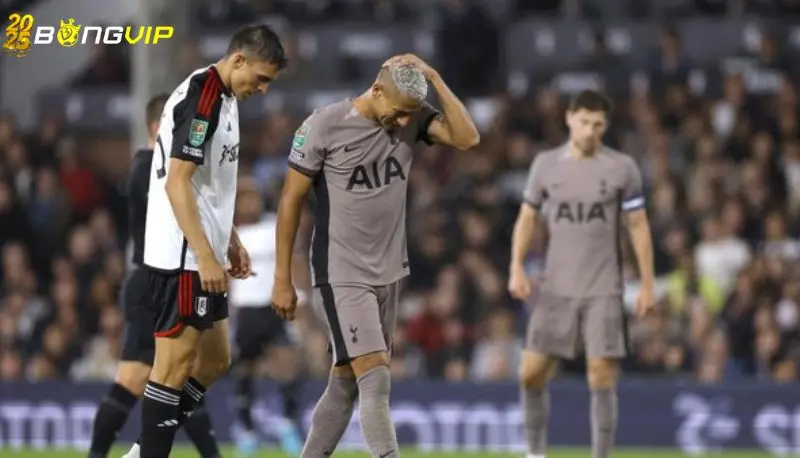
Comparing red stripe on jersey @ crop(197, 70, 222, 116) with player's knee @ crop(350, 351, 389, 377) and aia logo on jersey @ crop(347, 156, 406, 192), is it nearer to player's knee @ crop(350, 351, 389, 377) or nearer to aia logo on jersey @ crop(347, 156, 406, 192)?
aia logo on jersey @ crop(347, 156, 406, 192)

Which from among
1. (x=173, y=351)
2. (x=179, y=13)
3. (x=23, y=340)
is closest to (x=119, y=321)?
(x=23, y=340)

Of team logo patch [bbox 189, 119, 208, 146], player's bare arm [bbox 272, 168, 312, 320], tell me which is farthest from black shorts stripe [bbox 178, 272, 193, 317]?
team logo patch [bbox 189, 119, 208, 146]

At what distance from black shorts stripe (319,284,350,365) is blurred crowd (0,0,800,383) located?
5072 mm

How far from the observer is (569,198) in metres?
10.6

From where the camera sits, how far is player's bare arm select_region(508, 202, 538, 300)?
34.3 feet

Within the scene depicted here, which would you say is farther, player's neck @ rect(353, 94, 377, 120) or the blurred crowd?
the blurred crowd

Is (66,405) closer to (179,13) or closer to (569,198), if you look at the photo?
(179,13)

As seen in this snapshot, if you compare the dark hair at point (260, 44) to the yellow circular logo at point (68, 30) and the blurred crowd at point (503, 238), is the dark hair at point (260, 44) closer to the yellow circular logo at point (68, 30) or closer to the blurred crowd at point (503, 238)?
the blurred crowd at point (503, 238)

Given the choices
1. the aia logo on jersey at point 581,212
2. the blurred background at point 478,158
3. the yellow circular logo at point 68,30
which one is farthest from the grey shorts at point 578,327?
the yellow circular logo at point 68,30

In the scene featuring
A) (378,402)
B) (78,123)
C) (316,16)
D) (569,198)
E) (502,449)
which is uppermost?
(316,16)

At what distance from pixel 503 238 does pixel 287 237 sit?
8173 mm

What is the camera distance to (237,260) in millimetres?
8945

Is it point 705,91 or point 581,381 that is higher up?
point 705,91

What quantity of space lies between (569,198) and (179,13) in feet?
23.1
